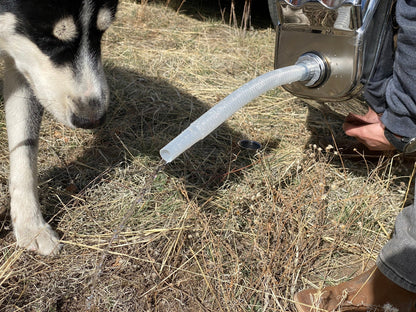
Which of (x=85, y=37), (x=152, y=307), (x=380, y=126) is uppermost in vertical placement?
(x=85, y=37)

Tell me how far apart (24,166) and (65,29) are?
2.25 ft

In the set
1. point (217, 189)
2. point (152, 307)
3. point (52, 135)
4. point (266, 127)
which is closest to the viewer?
point (152, 307)

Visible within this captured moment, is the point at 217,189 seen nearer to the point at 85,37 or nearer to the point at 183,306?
the point at 183,306

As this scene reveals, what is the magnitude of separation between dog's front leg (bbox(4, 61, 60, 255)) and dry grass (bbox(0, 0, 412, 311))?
0.22ft

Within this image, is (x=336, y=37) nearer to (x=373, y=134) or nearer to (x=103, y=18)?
(x=373, y=134)

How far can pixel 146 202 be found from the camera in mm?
2170

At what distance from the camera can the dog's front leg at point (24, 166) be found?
192 centimetres

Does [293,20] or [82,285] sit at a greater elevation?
[293,20]

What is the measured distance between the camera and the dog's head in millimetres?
1680

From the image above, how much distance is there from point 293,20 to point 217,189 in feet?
3.00

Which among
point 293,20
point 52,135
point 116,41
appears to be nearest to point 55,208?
point 52,135

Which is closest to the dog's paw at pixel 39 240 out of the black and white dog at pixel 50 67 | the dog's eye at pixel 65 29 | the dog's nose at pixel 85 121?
the black and white dog at pixel 50 67

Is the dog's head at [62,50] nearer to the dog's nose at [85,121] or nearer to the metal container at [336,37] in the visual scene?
the dog's nose at [85,121]

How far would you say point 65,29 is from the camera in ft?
5.55
